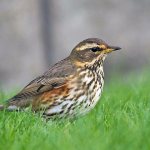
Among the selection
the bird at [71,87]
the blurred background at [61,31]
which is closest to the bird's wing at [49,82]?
the bird at [71,87]

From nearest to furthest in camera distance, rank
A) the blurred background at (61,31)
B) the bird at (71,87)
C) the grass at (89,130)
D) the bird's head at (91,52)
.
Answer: the grass at (89,130) → the bird at (71,87) → the bird's head at (91,52) → the blurred background at (61,31)

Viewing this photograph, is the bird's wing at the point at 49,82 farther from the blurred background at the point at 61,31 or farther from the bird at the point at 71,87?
the blurred background at the point at 61,31

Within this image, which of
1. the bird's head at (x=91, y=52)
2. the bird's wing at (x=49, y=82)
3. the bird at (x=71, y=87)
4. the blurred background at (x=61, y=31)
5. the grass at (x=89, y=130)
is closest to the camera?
the grass at (x=89, y=130)

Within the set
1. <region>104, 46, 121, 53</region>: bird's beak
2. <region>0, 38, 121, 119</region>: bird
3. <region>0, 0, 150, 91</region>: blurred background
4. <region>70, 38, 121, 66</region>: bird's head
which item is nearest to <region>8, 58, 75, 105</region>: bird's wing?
<region>0, 38, 121, 119</region>: bird

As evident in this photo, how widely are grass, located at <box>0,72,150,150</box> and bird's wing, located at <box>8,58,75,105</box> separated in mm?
510

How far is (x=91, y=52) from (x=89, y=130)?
2441mm

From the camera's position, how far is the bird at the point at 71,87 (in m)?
8.87

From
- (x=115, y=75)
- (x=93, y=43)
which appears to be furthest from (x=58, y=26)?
(x=93, y=43)

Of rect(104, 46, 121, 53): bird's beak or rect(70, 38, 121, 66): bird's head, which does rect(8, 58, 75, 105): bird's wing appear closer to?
rect(70, 38, 121, 66): bird's head

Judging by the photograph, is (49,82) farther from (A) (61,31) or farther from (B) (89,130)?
(A) (61,31)

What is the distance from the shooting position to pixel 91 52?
372 inches

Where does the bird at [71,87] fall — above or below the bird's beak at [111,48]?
below

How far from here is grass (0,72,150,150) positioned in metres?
6.70

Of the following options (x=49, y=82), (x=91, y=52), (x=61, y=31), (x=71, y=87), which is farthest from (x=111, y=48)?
(x=61, y=31)
